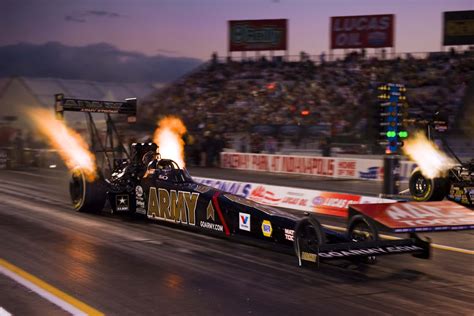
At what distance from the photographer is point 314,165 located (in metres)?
29.7

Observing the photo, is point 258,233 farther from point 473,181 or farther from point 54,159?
point 54,159

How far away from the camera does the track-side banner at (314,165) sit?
2705 centimetres

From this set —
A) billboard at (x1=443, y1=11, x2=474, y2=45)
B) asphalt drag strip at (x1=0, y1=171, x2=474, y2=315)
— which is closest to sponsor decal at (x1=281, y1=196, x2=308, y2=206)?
asphalt drag strip at (x1=0, y1=171, x2=474, y2=315)

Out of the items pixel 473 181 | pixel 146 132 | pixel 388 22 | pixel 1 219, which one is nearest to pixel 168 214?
pixel 1 219

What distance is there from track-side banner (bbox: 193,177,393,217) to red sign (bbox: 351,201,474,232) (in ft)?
17.2

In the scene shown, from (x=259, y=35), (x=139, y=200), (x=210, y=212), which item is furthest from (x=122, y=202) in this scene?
(x=259, y=35)

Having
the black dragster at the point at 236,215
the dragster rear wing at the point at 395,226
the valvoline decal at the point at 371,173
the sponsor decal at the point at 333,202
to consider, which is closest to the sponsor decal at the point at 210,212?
the black dragster at the point at 236,215

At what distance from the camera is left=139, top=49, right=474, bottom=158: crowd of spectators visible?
117 feet

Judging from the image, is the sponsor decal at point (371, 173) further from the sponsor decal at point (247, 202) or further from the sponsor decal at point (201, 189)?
the sponsor decal at point (247, 202)

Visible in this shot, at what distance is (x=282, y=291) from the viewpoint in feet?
25.0

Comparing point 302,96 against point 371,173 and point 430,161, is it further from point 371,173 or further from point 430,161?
point 430,161

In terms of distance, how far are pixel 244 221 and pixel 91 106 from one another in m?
6.54

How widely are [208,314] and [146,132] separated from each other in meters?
33.1

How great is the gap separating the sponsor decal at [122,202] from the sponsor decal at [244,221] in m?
4.11
